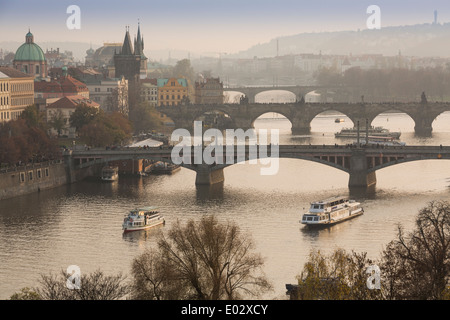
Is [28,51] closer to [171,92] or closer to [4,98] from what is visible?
[171,92]

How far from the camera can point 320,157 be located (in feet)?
149

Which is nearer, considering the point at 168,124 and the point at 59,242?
the point at 59,242

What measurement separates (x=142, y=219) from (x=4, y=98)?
2450 centimetres

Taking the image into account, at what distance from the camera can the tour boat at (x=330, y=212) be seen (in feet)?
116

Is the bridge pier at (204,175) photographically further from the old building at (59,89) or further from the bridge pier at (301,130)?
the bridge pier at (301,130)

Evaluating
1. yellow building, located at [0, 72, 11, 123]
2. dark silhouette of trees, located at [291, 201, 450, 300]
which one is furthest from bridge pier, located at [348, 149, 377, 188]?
dark silhouette of trees, located at [291, 201, 450, 300]

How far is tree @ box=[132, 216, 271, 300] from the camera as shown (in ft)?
68.1

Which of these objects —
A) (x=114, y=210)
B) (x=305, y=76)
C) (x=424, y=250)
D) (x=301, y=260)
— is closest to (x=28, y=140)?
(x=114, y=210)

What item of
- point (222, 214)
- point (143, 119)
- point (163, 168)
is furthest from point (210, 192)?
point (143, 119)

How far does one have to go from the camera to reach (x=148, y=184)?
46375 mm

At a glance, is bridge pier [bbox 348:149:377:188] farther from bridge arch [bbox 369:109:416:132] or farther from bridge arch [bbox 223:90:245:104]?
bridge arch [bbox 223:90:245:104]
